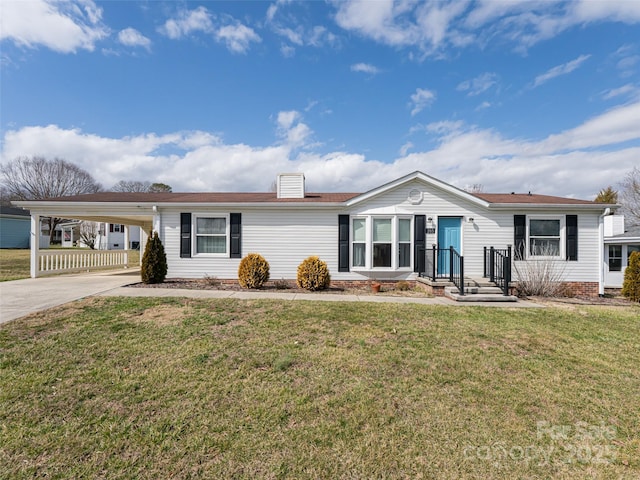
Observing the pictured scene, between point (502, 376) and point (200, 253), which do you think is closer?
point (502, 376)

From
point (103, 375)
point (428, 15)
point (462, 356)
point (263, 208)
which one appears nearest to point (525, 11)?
point (428, 15)

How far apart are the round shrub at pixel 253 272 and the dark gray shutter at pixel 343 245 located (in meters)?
2.48

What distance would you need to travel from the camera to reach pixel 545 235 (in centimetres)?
1024

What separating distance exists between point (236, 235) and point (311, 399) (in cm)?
780

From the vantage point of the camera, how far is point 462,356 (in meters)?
4.22

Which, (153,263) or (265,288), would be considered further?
(265,288)

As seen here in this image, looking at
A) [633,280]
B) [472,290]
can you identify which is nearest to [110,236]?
[472,290]

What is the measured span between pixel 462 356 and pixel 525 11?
1091 cm

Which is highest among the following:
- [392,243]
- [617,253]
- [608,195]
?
[608,195]

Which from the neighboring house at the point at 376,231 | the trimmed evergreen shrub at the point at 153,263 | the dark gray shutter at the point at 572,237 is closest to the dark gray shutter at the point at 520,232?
the neighboring house at the point at 376,231

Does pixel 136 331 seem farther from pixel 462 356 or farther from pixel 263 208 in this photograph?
pixel 263 208

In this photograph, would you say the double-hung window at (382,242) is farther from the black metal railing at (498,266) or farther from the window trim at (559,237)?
the window trim at (559,237)

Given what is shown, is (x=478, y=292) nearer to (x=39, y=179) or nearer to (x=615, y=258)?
(x=615, y=258)

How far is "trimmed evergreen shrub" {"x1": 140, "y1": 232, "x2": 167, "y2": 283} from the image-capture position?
9.13 metres
